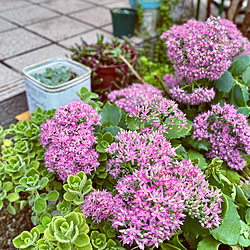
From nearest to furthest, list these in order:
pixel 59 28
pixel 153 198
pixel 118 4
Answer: pixel 153 198 < pixel 59 28 < pixel 118 4

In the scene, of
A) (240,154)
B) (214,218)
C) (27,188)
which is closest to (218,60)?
(240,154)

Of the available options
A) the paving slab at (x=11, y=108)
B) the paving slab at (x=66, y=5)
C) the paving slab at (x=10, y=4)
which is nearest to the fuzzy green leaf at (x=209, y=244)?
the paving slab at (x=11, y=108)

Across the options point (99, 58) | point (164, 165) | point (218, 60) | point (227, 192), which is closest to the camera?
point (164, 165)

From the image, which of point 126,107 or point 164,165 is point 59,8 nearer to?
point 126,107

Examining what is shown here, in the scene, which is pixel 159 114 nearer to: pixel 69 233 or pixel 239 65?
pixel 69 233

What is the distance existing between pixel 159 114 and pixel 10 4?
10.9ft

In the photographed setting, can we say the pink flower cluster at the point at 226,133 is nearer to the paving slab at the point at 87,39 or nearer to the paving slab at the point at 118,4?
the paving slab at the point at 87,39

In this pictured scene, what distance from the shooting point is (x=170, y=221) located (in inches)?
25.2

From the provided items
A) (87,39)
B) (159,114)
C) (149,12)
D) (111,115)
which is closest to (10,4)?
(87,39)

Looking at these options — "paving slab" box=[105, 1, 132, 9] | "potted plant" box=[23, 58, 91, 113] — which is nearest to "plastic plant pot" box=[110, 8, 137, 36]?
"paving slab" box=[105, 1, 132, 9]

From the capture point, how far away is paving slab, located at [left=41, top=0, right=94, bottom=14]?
3.47 meters

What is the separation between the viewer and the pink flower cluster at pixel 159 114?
0.88 metres

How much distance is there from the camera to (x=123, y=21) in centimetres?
269

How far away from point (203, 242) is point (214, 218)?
0.15m
